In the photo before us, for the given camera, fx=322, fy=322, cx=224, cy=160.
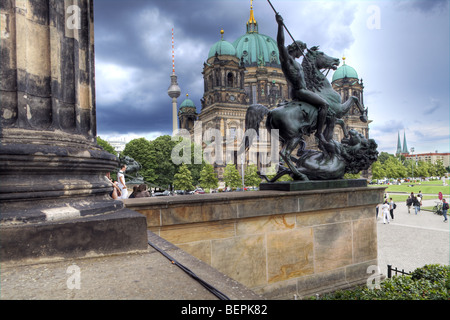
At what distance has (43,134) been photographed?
281 centimetres

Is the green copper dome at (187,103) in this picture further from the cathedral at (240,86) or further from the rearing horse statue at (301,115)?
the rearing horse statue at (301,115)

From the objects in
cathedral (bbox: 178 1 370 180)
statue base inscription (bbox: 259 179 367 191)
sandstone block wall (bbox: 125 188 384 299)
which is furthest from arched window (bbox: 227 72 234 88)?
sandstone block wall (bbox: 125 188 384 299)

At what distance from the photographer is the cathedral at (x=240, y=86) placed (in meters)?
57.3

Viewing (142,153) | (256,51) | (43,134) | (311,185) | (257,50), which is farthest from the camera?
(257,50)

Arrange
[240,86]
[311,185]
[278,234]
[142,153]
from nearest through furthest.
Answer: [278,234], [311,185], [142,153], [240,86]

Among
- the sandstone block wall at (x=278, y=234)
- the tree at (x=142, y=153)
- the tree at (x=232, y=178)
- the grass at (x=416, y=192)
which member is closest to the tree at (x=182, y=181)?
the tree at (x=142, y=153)

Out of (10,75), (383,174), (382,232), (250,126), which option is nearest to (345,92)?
(383,174)

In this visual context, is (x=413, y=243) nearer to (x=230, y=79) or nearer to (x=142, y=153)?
(x=142, y=153)

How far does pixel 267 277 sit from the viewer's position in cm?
482

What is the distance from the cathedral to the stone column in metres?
42.7

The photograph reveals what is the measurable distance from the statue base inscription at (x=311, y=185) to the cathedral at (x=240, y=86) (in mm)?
39344

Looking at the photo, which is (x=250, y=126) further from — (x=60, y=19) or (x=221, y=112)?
(x=221, y=112)

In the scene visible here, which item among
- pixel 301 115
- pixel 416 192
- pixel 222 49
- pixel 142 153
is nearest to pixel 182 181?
pixel 142 153

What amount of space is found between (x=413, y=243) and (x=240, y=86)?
49702mm
